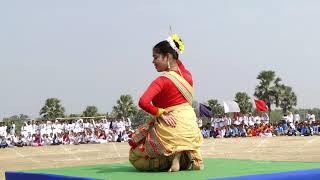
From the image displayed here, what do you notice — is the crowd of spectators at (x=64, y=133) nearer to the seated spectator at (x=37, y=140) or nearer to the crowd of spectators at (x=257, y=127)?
the seated spectator at (x=37, y=140)

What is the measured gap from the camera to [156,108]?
5.28 m

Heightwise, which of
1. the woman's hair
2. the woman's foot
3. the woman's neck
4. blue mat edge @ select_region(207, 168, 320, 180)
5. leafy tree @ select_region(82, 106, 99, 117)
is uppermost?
leafy tree @ select_region(82, 106, 99, 117)

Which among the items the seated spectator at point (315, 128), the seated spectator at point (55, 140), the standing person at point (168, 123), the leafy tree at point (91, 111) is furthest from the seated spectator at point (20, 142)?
the standing person at point (168, 123)

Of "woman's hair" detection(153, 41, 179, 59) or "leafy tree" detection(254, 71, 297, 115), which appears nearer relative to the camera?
"woman's hair" detection(153, 41, 179, 59)

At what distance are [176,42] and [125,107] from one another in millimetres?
53396

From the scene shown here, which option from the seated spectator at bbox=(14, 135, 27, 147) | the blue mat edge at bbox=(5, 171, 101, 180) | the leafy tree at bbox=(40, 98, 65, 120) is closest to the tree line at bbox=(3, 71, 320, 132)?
the leafy tree at bbox=(40, 98, 65, 120)

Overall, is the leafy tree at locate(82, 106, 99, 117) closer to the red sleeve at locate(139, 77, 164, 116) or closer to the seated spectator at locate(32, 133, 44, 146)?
the seated spectator at locate(32, 133, 44, 146)

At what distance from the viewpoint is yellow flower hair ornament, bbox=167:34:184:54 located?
551cm

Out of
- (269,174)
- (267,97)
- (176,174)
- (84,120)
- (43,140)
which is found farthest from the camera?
(267,97)

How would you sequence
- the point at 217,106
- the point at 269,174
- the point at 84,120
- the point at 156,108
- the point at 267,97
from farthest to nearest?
the point at 217,106, the point at 267,97, the point at 84,120, the point at 156,108, the point at 269,174

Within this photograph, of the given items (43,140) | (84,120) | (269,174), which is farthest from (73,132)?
(269,174)

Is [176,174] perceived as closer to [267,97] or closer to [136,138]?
[136,138]

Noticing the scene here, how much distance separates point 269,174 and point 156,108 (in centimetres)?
133

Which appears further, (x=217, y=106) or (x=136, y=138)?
(x=217, y=106)
